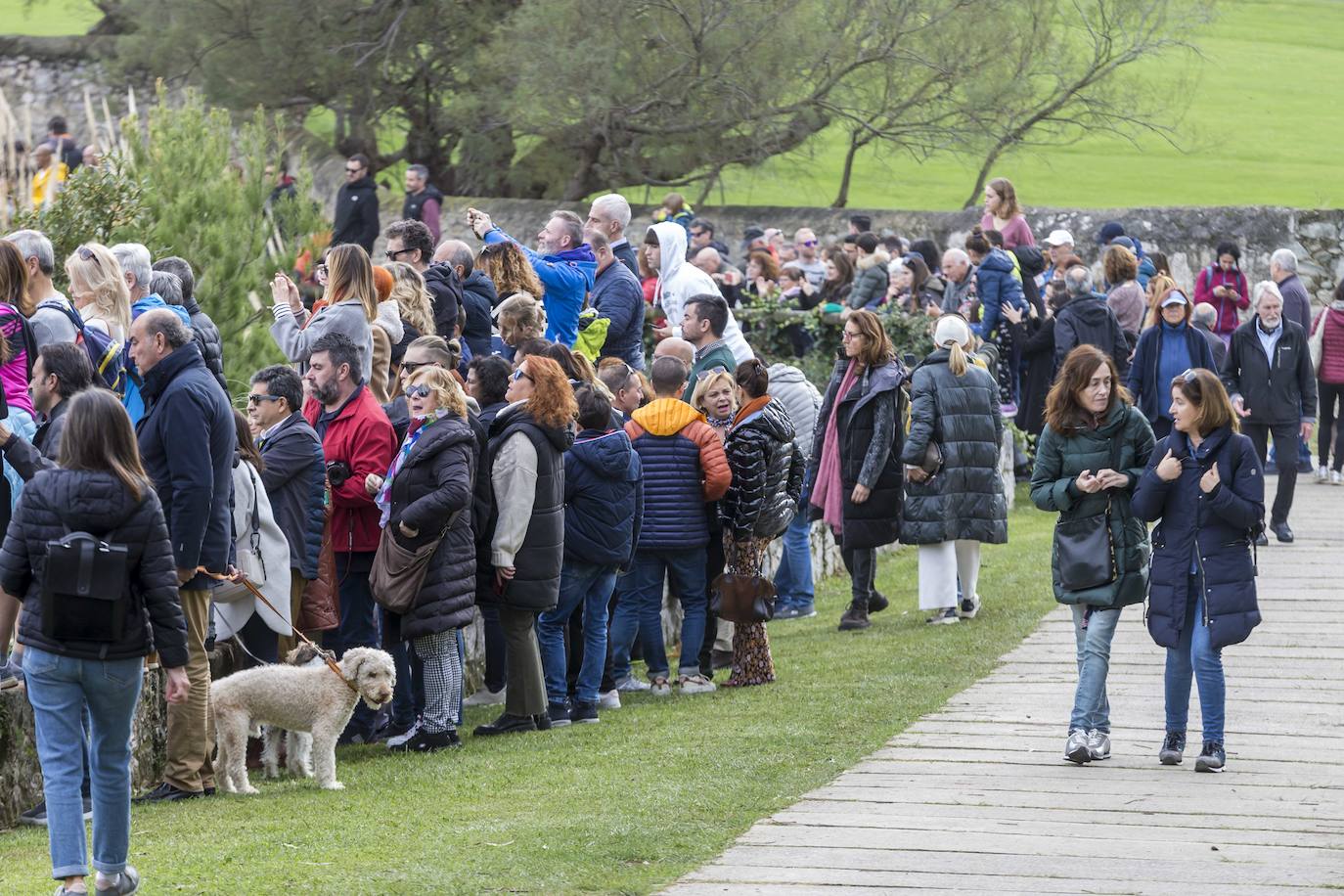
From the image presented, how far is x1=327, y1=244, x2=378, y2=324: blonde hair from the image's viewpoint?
10.4 m

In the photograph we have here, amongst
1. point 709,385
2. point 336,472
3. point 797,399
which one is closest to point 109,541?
point 336,472

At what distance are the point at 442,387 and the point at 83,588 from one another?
335 cm

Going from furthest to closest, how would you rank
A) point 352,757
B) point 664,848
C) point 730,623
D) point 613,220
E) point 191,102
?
point 191,102, point 613,220, point 730,623, point 352,757, point 664,848

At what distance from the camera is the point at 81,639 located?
671 centimetres

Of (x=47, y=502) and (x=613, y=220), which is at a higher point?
(x=613, y=220)

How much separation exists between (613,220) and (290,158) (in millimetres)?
13622

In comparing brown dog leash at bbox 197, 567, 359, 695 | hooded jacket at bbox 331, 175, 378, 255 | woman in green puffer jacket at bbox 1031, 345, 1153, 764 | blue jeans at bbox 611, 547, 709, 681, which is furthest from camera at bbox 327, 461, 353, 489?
hooded jacket at bbox 331, 175, 378, 255

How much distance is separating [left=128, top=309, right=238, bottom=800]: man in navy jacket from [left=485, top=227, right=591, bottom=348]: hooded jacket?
154 inches

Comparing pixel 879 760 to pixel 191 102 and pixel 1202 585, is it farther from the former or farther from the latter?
pixel 191 102

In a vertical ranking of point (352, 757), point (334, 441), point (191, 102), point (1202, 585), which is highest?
point (191, 102)

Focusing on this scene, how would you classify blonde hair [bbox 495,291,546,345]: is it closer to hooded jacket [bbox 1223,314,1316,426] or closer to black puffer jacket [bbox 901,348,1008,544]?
black puffer jacket [bbox 901,348,1008,544]

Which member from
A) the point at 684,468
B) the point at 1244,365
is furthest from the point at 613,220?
the point at 1244,365

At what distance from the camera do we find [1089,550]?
30.5 feet

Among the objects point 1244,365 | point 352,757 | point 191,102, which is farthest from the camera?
point 191,102
